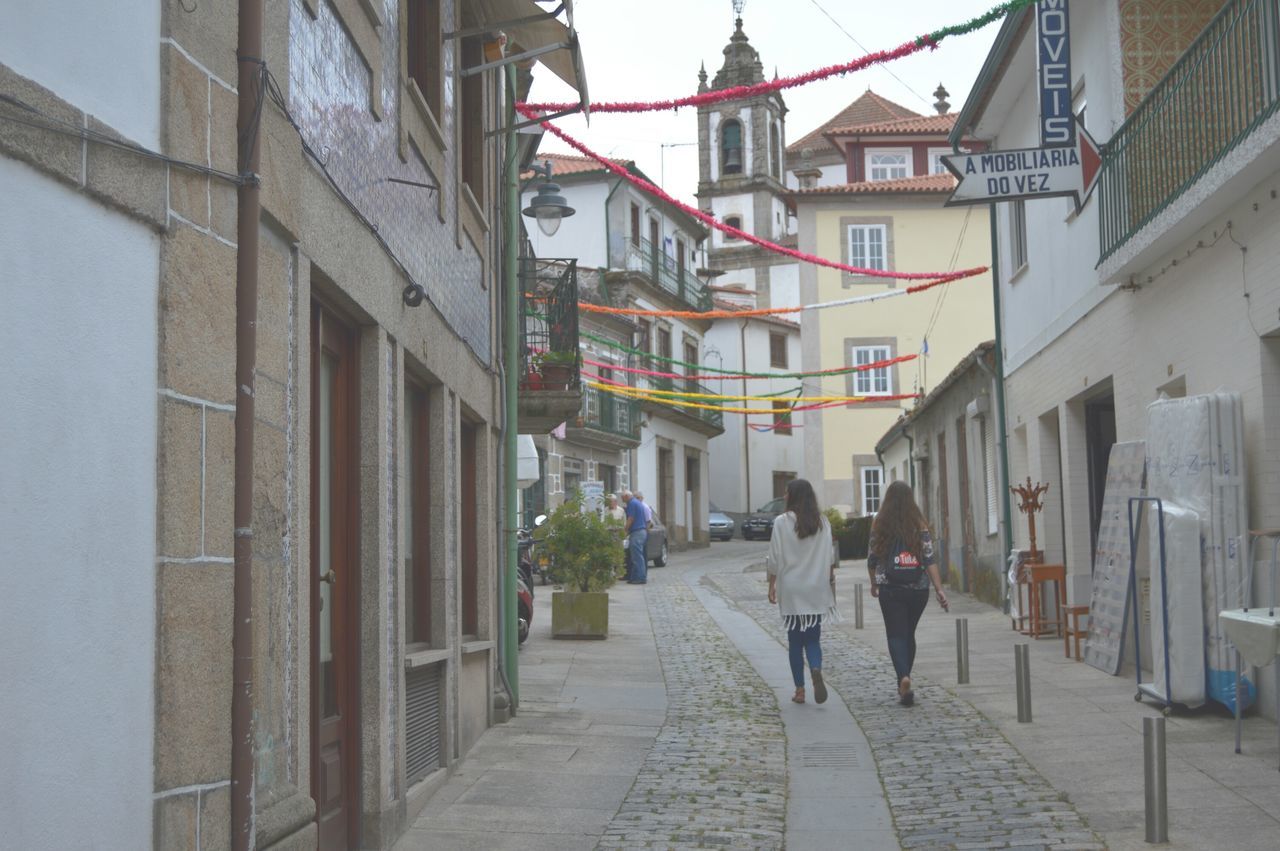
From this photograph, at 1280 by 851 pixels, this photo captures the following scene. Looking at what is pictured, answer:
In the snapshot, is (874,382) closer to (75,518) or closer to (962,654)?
(962,654)

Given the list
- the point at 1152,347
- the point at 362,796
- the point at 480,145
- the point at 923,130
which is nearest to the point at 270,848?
the point at 362,796

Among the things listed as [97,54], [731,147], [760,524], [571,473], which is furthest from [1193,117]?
[731,147]

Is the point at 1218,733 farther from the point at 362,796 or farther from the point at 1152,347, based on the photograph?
the point at 362,796

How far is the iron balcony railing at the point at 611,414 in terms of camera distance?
3450cm

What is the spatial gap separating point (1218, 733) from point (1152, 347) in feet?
12.7

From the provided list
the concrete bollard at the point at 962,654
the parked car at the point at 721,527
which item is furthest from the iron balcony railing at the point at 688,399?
the concrete bollard at the point at 962,654

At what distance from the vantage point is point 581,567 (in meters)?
15.8

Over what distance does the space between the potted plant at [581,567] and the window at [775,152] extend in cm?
5224

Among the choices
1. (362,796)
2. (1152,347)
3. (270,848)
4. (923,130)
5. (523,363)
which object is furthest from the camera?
(923,130)

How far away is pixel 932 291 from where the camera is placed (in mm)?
38219

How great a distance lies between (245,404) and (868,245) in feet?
112

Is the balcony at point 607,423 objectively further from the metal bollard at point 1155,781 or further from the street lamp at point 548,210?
the metal bollard at point 1155,781

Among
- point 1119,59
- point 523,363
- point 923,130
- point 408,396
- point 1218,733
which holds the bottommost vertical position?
point 1218,733

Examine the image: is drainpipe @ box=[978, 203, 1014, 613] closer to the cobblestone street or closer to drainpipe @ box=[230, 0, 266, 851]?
the cobblestone street
